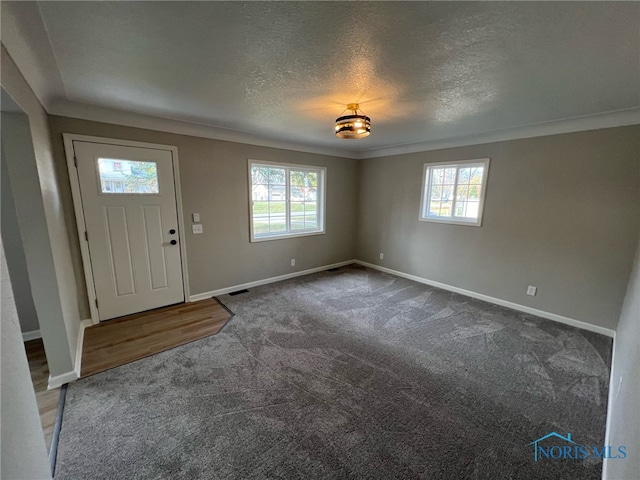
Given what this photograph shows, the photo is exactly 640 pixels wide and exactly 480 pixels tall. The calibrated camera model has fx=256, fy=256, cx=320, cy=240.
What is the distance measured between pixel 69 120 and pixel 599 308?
6.04 metres

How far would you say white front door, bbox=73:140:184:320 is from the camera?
9.18ft

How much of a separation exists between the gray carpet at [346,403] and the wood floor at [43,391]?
86 millimetres

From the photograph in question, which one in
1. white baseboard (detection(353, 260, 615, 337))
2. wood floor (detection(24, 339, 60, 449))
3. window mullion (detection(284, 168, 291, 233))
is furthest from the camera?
window mullion (detection(284, 168, 291, 233))

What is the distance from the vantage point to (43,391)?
1970 mm

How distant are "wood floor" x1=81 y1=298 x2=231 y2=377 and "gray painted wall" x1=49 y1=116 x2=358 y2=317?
0.38 metres

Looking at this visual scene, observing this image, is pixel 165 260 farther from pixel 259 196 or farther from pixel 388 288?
pixel 388 288

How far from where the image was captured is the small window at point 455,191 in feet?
12.2

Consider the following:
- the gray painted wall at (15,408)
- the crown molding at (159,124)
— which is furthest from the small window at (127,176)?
the gray painted wall at (15,408)

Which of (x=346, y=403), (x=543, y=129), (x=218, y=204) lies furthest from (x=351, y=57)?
(x=543, y=129)

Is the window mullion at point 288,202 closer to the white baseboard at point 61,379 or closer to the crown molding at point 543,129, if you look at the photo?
the crown molding at point 543,129

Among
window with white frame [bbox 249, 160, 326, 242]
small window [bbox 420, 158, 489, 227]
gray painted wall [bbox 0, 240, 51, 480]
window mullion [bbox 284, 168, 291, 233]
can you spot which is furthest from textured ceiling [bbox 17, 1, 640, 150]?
window mullion [bbox 284, 168, 291, 233]

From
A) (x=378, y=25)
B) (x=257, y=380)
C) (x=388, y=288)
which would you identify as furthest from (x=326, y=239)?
(x=378, y=25)
